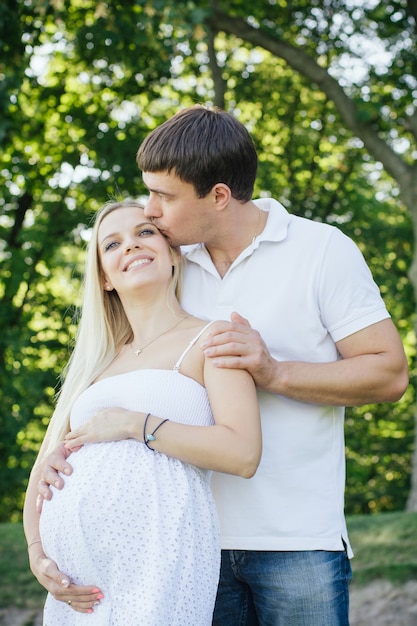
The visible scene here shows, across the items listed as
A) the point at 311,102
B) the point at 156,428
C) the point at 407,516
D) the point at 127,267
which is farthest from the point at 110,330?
the point at 311,102

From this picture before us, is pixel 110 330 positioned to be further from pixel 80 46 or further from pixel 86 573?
pixel 80 46

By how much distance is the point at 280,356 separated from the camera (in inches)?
103

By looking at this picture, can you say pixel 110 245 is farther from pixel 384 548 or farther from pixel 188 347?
pixel 384 548

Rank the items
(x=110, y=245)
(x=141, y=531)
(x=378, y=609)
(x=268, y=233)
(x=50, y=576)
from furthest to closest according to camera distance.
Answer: (x=378, y=609)
(x=110, y=245)
(x=268, y=233)
(x=50, y=576)
(x=141, y=531)

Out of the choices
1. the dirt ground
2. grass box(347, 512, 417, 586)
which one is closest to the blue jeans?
the dirt ground

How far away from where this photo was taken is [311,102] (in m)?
11.8

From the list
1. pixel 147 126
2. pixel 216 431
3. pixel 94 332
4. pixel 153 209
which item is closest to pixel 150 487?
pixel 216 431

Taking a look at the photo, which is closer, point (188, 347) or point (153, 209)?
point (188, 347)

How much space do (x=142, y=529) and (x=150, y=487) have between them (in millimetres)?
118

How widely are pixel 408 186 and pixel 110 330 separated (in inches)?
254

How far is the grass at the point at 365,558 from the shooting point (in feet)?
16.6

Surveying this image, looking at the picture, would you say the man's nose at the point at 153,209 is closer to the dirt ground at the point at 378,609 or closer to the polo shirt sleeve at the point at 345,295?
the polo shirt sleeve at the point at 345,295

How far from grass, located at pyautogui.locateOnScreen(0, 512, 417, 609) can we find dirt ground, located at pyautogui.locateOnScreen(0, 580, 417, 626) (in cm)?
6

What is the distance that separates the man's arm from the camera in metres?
2.41
